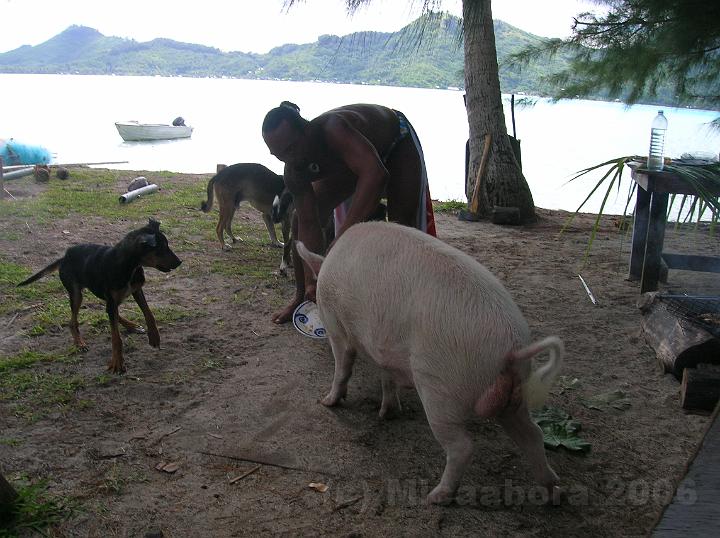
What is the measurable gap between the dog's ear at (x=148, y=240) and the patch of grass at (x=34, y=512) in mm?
1565

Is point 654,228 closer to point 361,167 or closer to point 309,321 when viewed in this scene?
point 361,167

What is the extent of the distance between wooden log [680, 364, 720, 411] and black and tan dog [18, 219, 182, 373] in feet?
10.2

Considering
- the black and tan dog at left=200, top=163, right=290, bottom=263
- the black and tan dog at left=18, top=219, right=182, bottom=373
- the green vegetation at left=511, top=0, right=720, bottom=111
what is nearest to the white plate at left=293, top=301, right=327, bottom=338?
the black and tan dog at left=18, top=219, right=182, bottom=373

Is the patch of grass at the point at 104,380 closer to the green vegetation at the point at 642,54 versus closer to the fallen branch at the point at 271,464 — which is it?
the fallen branch at the point at 271,464

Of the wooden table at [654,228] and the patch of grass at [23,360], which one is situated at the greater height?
the wooden table at [654,228]

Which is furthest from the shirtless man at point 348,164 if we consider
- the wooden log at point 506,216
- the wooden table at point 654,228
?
the wooden log at point 506,216

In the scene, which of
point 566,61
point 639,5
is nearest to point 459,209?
point 566,61

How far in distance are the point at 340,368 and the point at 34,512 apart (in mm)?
1507

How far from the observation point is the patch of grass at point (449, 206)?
29.8ft

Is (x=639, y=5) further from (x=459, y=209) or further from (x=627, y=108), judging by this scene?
(x=459, y=209)

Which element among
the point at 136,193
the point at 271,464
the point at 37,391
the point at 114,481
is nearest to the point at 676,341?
the point at 271,464

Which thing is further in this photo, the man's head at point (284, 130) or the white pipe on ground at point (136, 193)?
the white pipe on ground at point (136, 193)

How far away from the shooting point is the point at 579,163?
14992 mm

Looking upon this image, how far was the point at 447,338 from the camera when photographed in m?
2.31
